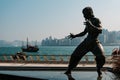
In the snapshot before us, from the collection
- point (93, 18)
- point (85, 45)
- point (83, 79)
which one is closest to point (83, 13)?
point (93, 18)

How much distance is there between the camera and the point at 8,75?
1426cm

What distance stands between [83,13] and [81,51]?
150cm

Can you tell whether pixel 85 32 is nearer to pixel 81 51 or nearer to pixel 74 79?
pixel 81 51

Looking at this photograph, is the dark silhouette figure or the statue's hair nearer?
the dark silhouette figure

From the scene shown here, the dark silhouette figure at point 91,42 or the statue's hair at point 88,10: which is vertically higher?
the statue's hair at point 88,10

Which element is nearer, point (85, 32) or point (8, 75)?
point (85, 32)

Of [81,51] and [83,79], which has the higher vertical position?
[81,51]

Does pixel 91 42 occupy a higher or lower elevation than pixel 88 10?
lower

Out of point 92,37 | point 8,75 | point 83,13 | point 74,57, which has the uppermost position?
point 83,13

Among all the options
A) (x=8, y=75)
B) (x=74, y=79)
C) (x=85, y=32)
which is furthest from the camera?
(x=8, y=75)

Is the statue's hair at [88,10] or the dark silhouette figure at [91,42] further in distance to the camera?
the statue's hair at [88,10]

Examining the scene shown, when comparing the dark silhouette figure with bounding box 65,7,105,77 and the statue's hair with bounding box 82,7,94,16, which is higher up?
the statue's hair with bounding box 82,7,94,16

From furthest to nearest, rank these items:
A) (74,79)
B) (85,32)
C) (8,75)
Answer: (8,75)
(85,32)
(74,79)

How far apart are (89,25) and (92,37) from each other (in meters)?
0.52
